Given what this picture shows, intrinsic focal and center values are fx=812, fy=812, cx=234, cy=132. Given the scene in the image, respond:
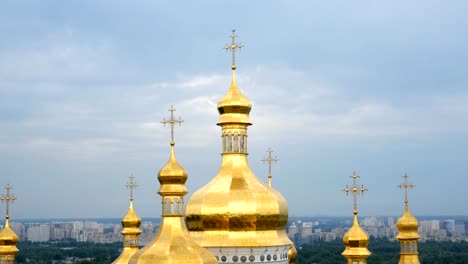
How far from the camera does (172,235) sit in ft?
50.1

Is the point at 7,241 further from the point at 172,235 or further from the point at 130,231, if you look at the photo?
the point at 172,235

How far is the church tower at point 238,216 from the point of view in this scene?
56.3ft

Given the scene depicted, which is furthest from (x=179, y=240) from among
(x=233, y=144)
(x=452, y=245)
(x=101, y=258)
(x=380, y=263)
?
(x=452, y=245)

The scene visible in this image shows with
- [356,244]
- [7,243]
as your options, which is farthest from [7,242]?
[356,244]

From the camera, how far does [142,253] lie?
50.0 ft

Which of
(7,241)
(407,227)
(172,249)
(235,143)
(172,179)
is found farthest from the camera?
(407,227)

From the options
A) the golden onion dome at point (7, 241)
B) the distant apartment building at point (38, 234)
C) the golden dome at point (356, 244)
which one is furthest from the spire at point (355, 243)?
the distant apartment building at point (38, 234)

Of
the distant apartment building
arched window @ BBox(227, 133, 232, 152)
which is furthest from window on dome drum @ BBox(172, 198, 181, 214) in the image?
the distant apartment building

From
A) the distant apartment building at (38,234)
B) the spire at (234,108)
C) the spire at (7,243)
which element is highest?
the spire at (234,108)

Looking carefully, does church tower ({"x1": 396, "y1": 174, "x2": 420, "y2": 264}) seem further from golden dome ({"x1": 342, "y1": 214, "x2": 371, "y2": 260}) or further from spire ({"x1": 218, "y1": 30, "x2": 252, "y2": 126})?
spire ({"x1": 218, "y1": 30, "x2": 252, "y2": 126})

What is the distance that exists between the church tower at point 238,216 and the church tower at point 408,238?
5724 mm

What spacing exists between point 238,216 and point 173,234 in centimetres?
226

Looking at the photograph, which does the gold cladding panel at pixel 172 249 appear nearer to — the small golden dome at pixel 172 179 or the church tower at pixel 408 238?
the small golden dome at pixel 172 179

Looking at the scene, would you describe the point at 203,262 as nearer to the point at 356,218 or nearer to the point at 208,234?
the point at 208,234
